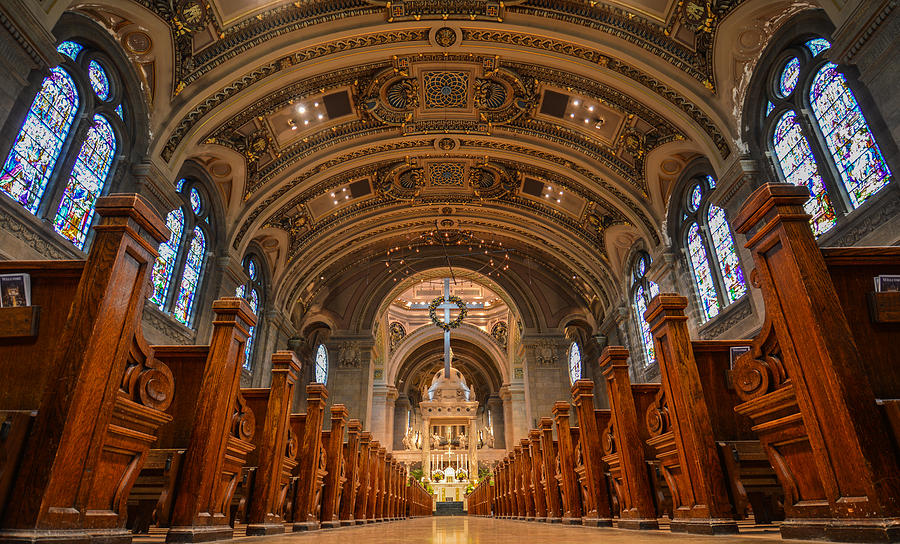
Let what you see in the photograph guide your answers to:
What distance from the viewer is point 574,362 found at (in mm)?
22984

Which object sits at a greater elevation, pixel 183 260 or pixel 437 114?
pixel 437 114

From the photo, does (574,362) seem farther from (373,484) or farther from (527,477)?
(373,484)

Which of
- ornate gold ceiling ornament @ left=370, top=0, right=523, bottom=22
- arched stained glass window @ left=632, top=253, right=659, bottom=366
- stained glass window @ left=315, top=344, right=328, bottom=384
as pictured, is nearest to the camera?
ornate gold ceiling ornament @ left=370, top=0, right=523, bottom=22

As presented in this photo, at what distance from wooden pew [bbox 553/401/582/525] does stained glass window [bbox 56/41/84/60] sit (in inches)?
378

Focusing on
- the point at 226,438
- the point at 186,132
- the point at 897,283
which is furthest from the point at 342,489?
the point at 186,132

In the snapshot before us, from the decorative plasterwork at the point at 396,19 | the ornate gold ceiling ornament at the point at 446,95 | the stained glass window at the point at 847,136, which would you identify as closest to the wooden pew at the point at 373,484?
the decorative plasterwork at the point at 396,19

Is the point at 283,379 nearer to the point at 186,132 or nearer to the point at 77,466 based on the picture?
the point at 77,466

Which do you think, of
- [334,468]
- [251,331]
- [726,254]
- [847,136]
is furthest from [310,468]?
A: [251,331]

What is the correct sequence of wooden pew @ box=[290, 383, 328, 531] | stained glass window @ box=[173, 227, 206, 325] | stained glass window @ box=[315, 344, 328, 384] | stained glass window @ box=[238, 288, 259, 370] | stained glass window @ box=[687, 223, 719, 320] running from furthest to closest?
stained glass window @ box=[315, 344, 328, 384] < stained glass window @ box=[238, 288, 259, 370] < stained glass window @ box=[173, 227, 206, 325] < stained glass window @ box=[687, 223, 719, 320] < wooden pew @ box=[290, 383, 328, 531]

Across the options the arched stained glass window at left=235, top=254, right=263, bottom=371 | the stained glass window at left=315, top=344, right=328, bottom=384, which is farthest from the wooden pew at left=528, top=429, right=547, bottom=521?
the stained glass window at left=315, top=344, right=328, bottom=384

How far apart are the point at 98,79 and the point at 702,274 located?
13269 millimetres

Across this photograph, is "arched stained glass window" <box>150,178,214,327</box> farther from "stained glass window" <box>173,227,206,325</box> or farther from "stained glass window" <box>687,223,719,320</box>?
"stained glass window" <box>687,223,719,320</box>

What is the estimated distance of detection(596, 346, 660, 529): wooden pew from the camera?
164 inches

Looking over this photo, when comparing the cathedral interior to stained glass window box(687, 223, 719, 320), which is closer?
the cathedral interior
